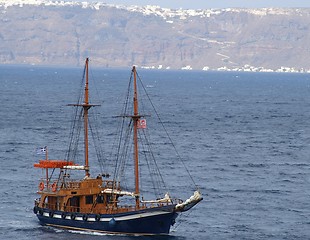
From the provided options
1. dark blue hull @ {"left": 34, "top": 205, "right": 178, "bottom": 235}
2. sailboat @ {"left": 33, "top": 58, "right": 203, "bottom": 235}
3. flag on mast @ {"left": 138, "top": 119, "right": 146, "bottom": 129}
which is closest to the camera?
dark blue hull @ {"left": 34, "top": 205, "right": 178, "bottom": 235}

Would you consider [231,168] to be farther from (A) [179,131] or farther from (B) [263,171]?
(A) [179,131]

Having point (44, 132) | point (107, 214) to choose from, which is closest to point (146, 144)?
point (44, 132)

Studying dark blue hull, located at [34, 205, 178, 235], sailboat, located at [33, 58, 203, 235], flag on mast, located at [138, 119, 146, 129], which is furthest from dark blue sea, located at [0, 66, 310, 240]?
flag on mast, located at [138, 119, 146, 129]

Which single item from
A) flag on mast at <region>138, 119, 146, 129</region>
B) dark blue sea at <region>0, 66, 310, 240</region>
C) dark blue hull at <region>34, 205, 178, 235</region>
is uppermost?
flag on mast at <region>138, 119, 146, 129</region>

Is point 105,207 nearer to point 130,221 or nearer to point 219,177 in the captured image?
point 130,221

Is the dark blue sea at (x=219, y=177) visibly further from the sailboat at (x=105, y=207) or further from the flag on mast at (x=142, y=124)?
the flag on mast at (x=142, y=124)

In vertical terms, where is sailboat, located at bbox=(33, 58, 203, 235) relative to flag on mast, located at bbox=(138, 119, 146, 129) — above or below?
below

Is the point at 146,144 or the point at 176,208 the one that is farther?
the point at 146,144

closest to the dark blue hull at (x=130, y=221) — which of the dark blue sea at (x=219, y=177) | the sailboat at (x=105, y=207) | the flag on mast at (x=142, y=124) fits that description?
the sailboat at (x=105, y=207)

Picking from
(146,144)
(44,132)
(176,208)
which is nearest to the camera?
(176,208)

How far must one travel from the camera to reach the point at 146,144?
5910 inches

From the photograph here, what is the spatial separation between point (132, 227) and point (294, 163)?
2085 inches

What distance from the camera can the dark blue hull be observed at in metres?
81.4

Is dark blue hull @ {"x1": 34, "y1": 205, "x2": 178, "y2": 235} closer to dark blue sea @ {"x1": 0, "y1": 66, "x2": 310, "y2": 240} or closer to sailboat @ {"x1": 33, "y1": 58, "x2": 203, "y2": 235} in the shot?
sailboat @ {"x1": 33, "y1": 58, "x2": 203, "y2": 235}
